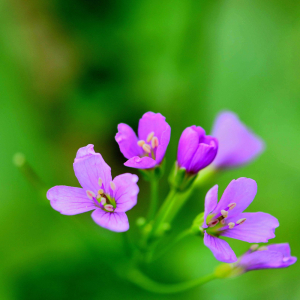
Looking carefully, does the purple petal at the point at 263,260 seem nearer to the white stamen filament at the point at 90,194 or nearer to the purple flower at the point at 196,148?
the purple flower at the point at 196,148

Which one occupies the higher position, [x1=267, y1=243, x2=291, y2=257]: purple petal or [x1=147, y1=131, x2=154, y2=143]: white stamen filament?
[x1=147, y1=131, x2=154, y2=143]: white stamen filament

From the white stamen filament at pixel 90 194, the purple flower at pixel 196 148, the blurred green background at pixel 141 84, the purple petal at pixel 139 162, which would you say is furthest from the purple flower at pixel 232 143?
the white stamen filament at pixel 90 194

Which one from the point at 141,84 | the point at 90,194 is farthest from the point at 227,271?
the point at 141,84

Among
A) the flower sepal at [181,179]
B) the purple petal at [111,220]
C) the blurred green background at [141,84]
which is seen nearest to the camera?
the purple petal at [111,220]

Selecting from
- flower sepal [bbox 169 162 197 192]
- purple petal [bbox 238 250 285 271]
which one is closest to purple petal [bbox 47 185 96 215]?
flower sepal [bbox 169 162 197 192]

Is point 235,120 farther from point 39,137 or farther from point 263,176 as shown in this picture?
point 39,137

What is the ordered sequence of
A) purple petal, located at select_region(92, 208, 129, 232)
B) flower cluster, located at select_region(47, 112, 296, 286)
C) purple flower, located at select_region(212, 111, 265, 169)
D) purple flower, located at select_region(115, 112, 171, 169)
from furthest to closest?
purple flower, located at select_region(212, 111, 265, 169) → purple flower, located at select_region(115, 112, 171, 169) → flower cluster, located at select_region(47, 112, 296, 286) → purple petal, located at select_region(92, 208, 129, 232)

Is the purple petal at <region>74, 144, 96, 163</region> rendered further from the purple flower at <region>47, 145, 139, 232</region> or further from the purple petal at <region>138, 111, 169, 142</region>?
the purple petal at <region>138, 111, 169, 142</region>
